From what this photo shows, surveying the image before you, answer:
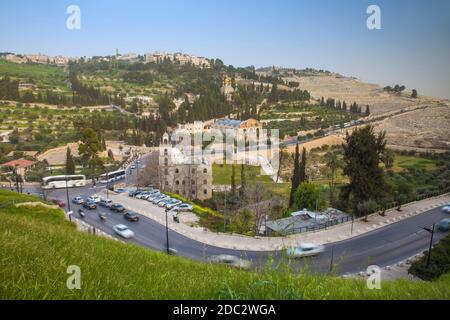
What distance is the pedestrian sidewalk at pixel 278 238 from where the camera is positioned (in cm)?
1762

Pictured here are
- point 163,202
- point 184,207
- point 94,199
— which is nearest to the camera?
point 184,207

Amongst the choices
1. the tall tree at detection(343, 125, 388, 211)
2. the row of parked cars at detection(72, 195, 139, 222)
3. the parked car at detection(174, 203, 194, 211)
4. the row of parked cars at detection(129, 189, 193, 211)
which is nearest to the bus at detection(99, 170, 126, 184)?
the row of parked cars at detection(129, 189, 193, 211)

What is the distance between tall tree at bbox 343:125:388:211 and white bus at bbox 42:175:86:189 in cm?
2162

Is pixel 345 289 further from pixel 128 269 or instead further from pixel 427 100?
pixel 427 100

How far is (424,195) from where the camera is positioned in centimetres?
2702

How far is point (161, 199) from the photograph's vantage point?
2520cm

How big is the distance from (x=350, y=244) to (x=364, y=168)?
6.40 meters

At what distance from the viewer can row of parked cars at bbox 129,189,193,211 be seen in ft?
77.6

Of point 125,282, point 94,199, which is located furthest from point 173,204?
point 125,282

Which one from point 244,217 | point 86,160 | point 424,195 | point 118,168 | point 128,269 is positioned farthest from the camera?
point 118,168

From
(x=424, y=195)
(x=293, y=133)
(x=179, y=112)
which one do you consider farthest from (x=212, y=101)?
(x=424, y=195)

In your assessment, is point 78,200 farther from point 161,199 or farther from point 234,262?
point 234,262

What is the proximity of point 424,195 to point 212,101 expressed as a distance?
45.3 metres

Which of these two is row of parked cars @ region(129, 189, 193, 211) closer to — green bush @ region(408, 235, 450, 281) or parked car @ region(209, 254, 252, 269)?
parked car @ region(209, 254, 252, 269)
